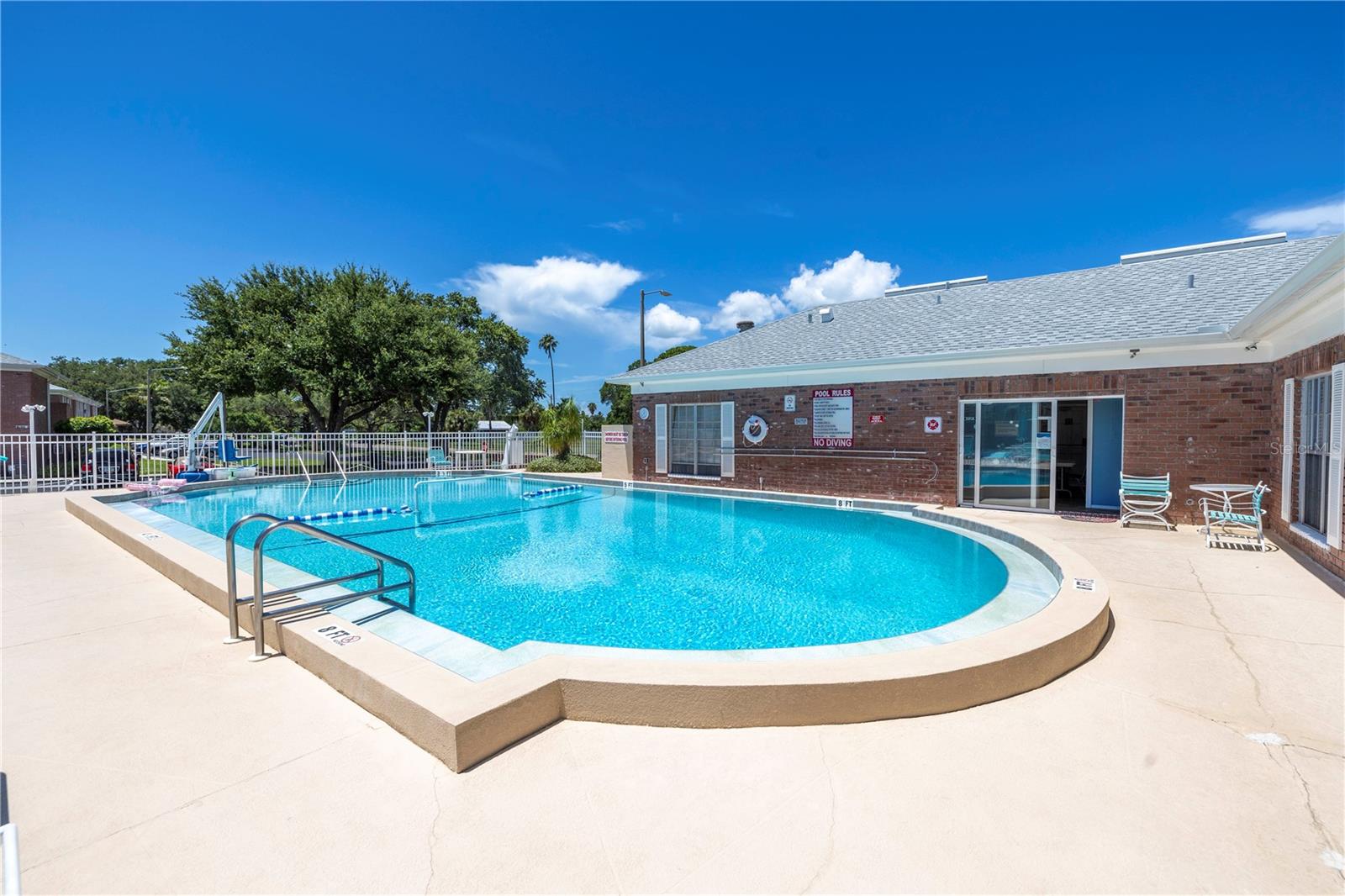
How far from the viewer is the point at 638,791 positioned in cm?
227

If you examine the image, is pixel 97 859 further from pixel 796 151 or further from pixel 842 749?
pixel 796 151

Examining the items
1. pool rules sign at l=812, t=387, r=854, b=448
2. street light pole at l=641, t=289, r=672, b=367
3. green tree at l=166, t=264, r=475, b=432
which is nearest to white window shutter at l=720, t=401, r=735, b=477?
pool rules sign at l=812, t=387, r=854, b=448

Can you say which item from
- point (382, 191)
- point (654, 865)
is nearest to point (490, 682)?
point (654, 865)

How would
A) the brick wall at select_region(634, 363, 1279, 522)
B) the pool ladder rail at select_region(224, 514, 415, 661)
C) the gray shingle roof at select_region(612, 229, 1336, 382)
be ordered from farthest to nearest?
the gray shingle roof at select_region(612, 229, 1336, 382) → the brick wall at select_region(634, 363, 1279, 522) → the pool ladder rail at select_region(224, 514, 415, 661)

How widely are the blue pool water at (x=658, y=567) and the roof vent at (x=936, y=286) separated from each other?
340 inches

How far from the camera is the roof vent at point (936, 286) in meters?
15.7

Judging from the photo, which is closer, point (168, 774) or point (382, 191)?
point (168, 774)

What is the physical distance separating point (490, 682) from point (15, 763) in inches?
78.3

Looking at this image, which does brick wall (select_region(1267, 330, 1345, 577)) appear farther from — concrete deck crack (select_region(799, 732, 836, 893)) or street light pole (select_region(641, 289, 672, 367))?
street light pole (select_region(641, 289, 672, 367))

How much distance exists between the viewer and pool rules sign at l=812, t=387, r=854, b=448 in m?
12.3

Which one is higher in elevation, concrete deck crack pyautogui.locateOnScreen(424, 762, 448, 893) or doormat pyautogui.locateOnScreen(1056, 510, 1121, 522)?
concrete deck crack pyautogui.locateOnScreen(424, 762, 448, 893)

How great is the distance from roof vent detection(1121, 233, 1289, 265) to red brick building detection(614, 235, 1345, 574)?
0.11 ft

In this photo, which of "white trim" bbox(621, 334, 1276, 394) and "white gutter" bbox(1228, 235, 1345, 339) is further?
"white trim" bbox(621, 334, 1276, 394)

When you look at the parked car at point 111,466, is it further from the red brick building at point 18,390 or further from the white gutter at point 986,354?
the white gutter at point 986,354
